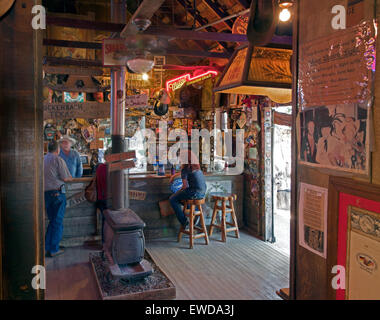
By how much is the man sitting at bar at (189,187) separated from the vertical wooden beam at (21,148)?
454 centimetres

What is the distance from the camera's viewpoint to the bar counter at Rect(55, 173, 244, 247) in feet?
20.1

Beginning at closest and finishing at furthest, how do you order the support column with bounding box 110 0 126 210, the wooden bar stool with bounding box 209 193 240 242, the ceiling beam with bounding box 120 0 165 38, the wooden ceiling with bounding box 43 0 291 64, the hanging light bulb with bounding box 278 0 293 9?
the ceiling beam with bounding box 120 0 165 38
the hanging light bulb with bounding box 278 0 293 9
the support column with bounding box 110 0 126 210
the wooden bar stool with bounding box 209 193 240 242
the wooden ceiling with bounding box 43 0 291 64

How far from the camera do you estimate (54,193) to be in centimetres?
Result: 548

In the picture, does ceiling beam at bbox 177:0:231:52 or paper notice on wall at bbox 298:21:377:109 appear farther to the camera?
ceiling beam at bbox 177:0:231:52

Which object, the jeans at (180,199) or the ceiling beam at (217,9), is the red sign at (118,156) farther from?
the ceiling beam at (217,9)

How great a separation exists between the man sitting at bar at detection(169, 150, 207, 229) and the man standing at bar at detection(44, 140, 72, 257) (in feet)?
6.05

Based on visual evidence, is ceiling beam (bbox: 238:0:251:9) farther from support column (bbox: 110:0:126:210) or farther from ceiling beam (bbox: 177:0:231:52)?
support column (bbox: 110:0:126:210)

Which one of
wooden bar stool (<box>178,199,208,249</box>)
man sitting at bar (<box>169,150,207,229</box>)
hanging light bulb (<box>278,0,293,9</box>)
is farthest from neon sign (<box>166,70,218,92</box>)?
hanging light bulb (<box>278,0,293,9</box>)

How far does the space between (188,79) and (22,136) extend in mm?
6314

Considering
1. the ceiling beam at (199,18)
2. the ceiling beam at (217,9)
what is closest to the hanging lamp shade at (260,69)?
the ceiling beam at (217,9)

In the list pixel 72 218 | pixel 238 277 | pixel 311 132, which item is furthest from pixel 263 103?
pixel 311 132

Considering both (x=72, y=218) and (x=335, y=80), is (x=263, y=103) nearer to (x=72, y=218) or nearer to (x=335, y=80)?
(x=72, y=218)

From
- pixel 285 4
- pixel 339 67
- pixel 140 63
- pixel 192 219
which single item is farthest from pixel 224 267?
pixel 339 67

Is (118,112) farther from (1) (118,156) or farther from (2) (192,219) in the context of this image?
(2) (192,219)
